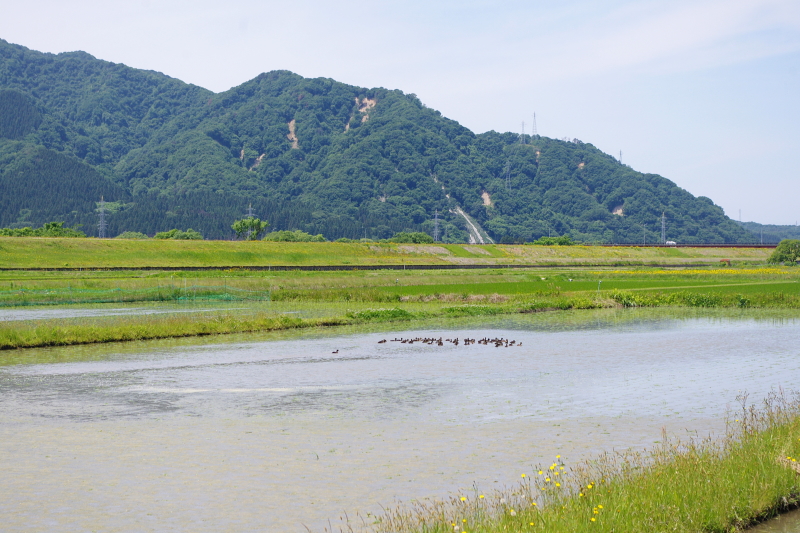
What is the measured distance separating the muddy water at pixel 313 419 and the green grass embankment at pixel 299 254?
222ft

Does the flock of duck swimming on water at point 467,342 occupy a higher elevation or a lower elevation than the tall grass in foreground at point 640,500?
lower

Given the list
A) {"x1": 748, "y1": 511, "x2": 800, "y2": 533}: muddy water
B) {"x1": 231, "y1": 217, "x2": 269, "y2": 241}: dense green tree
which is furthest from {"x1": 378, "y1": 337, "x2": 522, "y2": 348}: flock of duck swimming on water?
{"x1": 231, "y1": 217, "x2": 269, "y2": 241}: dense green tree

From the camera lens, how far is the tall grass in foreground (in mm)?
8680

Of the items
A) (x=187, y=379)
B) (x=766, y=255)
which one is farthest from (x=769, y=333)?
(x=766, y=255)

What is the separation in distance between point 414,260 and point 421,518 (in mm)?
116722

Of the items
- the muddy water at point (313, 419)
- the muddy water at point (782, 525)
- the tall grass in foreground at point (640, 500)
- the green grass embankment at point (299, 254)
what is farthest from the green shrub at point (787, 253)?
the muddy water at point (782, 525)

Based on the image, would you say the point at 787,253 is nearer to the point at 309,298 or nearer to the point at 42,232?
the point at 309,298

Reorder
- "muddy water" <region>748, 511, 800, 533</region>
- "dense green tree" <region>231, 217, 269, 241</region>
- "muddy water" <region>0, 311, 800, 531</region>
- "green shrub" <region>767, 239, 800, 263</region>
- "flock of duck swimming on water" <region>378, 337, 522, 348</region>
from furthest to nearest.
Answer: "dense green tree" <region>231, 217, 269, 241</region> < "green shrub" <region>767, 239, 800, 263</region> < "flock of duck swimming on water" <region>378, 337, 522, 348</region> < "muddy water" <region>0, 311, 800, 531</region> < "muddy water" <region>748, 511, 800, 533</region>

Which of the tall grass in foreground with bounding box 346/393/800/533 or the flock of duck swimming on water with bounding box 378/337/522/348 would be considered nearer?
the tall grass in foreground with bounding box 346/393/800/533

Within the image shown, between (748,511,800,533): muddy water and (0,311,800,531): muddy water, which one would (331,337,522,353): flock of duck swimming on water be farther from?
(748,511,800,533): muddy water

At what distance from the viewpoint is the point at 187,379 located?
2184 centimetres

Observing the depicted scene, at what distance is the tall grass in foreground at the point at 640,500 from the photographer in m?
8.68

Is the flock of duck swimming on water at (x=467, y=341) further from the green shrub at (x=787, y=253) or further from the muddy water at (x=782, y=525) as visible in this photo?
the green shrub at (x=787, y=253)

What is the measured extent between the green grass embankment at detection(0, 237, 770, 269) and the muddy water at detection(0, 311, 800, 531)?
67.8 meters
